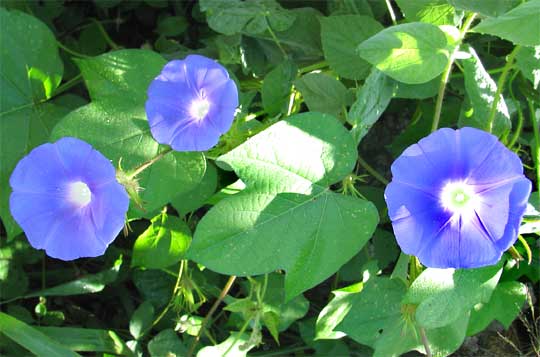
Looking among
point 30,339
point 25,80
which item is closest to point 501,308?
point 30,339

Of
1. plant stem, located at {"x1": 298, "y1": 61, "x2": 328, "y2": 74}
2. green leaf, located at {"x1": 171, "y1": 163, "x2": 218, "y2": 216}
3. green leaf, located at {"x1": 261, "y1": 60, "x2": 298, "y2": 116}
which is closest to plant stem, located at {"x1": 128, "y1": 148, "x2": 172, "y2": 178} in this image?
green leaf, located at {"x1": 171, "y1": 163, "x2": 218, "y2": 216}

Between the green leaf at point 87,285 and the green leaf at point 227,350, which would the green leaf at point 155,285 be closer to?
the green leaf at point 87,285

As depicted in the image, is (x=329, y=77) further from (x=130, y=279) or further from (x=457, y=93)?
(x=130, y=279)

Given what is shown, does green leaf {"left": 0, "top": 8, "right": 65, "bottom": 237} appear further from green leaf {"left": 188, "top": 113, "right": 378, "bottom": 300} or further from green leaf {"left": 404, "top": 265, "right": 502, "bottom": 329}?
green leaf {"left": 404, "top": 265, "right": 502, "bottom": 329}

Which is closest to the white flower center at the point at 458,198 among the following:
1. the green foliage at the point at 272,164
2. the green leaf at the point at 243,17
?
the green foliage at the point at 272,164

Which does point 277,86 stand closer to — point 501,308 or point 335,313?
point 335,313
